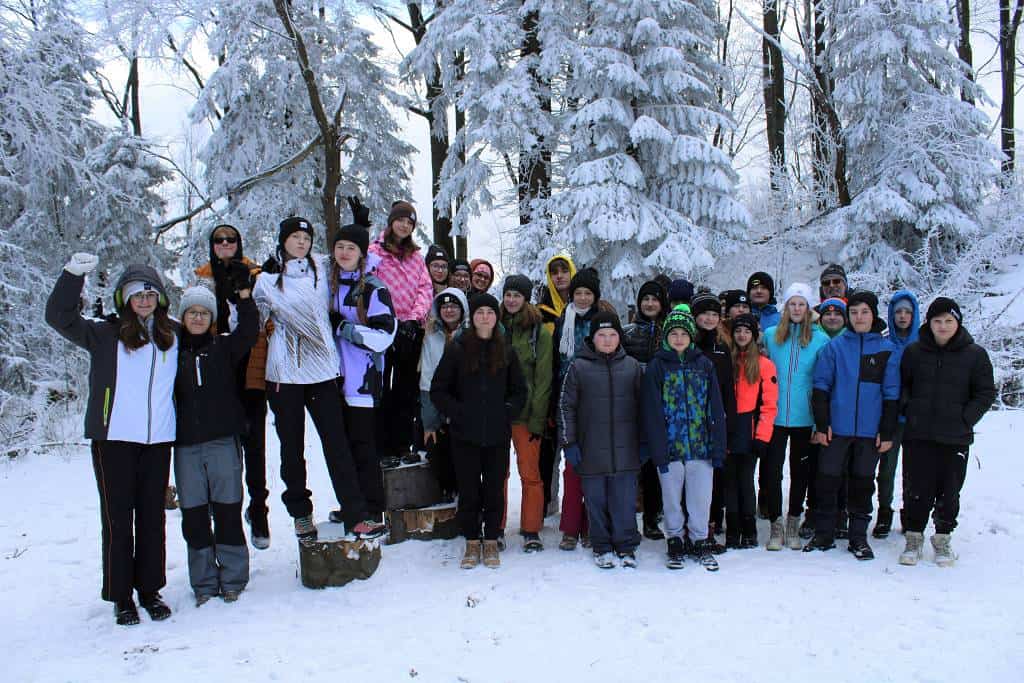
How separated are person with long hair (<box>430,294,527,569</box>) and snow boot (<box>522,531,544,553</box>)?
343 millimetres

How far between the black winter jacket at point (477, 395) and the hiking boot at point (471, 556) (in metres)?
0.84

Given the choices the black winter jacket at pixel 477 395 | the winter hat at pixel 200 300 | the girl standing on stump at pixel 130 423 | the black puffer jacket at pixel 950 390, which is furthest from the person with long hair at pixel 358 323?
the black puffer jacket at pixel 950 390

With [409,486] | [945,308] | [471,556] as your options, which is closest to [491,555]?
[471,556]

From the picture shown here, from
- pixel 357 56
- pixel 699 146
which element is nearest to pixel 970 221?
pixel 699 146

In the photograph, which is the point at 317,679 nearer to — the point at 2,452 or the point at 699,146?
the point at 2,452

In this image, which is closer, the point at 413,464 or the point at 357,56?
the point at 413,464

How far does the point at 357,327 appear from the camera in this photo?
4957 millimetres

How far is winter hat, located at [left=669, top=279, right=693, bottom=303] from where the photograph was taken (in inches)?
242

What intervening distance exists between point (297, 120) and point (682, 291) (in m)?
12.1

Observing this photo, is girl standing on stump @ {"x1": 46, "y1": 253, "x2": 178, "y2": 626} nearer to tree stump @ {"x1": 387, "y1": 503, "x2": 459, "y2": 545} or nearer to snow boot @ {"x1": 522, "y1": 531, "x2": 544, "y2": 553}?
tree stump @ {"x1": 387, "y1": 503, "x2": 459, "y2": 545}

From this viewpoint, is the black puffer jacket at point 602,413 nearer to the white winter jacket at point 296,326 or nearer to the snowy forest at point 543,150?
the white winter jacket at point 296,326

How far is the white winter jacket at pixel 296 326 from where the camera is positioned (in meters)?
4.85

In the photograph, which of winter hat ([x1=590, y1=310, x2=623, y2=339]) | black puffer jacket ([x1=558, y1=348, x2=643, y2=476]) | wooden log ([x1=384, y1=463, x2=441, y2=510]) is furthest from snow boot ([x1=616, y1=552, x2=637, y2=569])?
winter hat ([x1=590, y1=310, x2=623, y2=339])

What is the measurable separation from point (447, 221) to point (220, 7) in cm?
628
